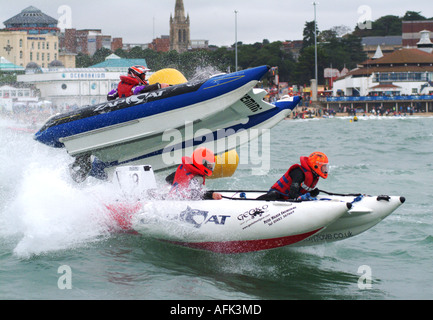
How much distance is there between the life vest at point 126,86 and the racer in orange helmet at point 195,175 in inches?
116

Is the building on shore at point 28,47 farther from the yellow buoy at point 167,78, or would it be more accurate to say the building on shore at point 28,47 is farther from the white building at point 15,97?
the yellow buoy at point 167,78

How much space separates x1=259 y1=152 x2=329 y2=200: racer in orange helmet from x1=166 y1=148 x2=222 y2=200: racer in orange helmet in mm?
794

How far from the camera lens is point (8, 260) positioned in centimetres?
858

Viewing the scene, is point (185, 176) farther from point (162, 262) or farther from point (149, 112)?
point (149, 112)

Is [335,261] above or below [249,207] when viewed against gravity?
below

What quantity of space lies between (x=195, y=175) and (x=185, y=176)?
0.13 m

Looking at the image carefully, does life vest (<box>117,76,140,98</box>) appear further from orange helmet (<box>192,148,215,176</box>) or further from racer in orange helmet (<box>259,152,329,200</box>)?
racer in orange helmet (<box>259,152,329,200</box>)

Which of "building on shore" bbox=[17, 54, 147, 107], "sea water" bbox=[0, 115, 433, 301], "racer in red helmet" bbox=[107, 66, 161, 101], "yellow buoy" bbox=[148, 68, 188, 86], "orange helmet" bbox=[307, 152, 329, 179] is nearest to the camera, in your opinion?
"sea water" bbox=[0, 115, 433, 301]

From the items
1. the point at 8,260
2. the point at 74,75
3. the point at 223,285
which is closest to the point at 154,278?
the point at 223,285

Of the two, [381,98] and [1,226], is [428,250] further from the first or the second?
[381,98]

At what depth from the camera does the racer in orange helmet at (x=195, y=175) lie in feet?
28.4

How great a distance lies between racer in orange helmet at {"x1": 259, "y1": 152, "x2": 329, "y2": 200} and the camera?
27.9 ft

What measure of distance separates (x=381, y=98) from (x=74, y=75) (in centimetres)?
3150

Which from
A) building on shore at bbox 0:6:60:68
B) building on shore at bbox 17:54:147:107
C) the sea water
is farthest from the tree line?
the sea water
